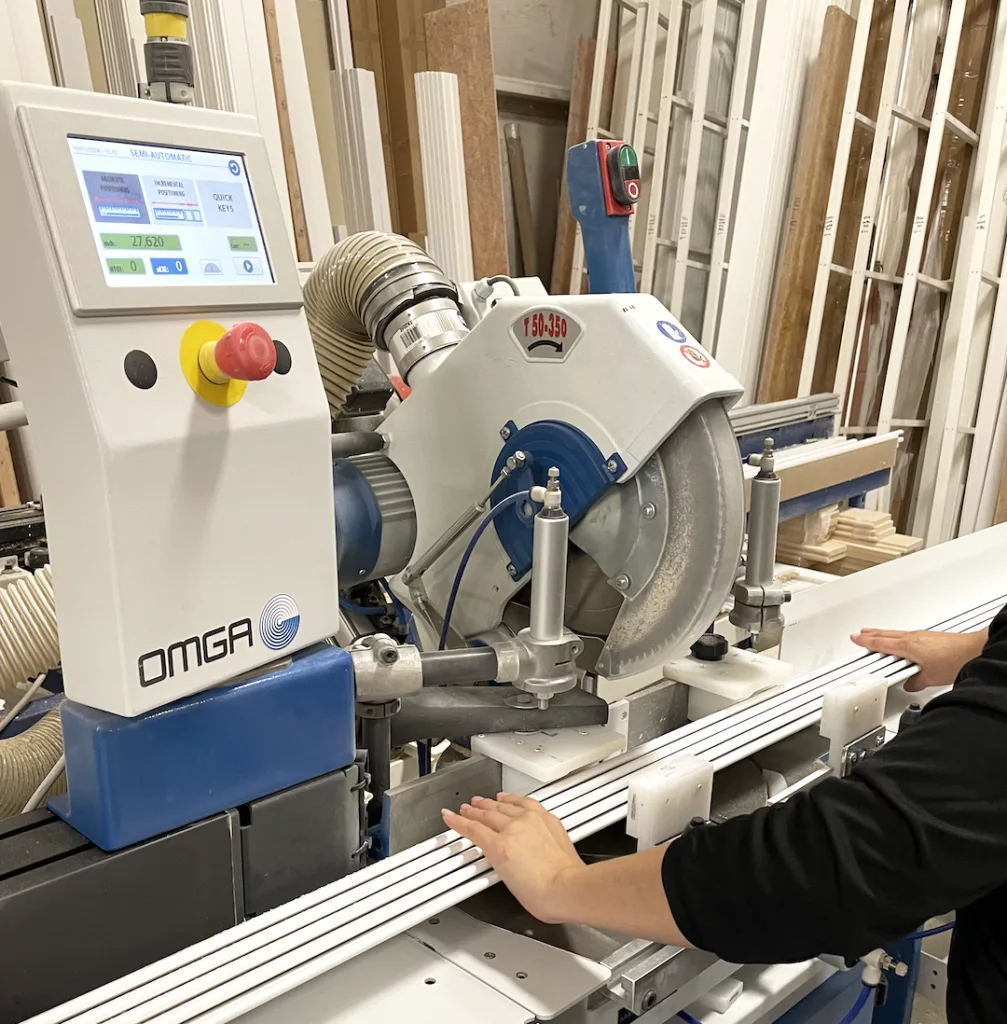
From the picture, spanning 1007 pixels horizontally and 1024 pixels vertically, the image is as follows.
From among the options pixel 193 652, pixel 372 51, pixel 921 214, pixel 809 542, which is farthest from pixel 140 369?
pixel 921 214

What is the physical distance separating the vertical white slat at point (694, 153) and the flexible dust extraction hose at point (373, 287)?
275 centimetres

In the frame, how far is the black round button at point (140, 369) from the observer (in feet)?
2.56

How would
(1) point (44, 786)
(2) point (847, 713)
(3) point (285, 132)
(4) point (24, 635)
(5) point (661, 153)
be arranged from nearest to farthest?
(1) point (44, 786) → (2) point (847, 713) → (4) point (24, 635) → (3) point (285, 132) → (5) point (661, 153)

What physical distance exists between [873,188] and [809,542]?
1574 millimetres

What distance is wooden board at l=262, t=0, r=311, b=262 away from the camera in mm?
2686

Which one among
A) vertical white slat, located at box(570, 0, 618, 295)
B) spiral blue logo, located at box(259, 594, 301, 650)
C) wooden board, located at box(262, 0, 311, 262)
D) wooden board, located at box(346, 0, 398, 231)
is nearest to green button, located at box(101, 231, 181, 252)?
spiral blue logo, located at box(259, 594, 301, 650)

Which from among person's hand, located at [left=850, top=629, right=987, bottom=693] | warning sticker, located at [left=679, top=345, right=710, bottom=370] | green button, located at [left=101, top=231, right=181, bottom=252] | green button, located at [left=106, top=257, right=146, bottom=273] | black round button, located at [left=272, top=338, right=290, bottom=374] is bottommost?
person's hand, located at [left=850, top=629, right=987, bottom=693]

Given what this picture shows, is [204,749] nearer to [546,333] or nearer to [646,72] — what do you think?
[546,333]

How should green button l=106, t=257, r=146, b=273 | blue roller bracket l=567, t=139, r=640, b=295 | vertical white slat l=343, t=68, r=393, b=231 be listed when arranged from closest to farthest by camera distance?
green button l=106, t=257, r=146, b=273 → blue roller bracket l=567, t=139, r=640, b=295 → vertical white slat l=343, t=68, r=393, b=231

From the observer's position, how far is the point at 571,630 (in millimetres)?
1323

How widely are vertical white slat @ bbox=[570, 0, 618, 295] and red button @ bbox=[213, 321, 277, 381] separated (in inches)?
139

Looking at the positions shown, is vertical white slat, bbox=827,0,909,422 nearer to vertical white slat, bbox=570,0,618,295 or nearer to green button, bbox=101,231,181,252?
vertical white slat, bbox=570,0,618,295

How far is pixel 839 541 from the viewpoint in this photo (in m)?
2.88

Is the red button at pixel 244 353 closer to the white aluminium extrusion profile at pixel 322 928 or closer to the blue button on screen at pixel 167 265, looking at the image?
the blue button on screen at pixel 167 265
